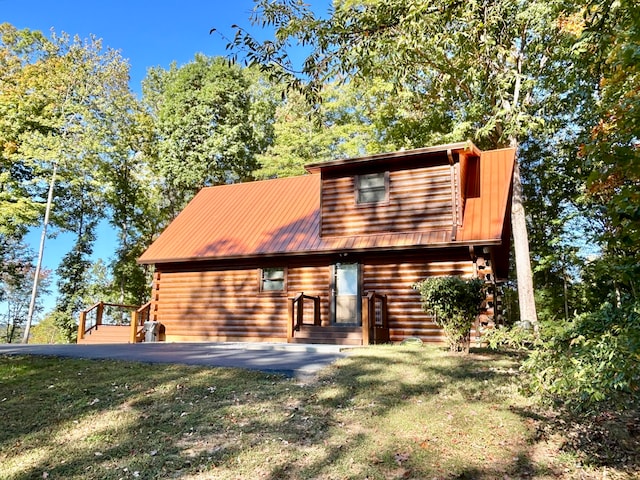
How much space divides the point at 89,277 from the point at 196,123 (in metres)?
10.4

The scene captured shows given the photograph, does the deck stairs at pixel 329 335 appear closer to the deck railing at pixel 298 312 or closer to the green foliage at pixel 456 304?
the deck railing at pixel 298 312

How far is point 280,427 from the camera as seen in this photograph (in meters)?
4.56

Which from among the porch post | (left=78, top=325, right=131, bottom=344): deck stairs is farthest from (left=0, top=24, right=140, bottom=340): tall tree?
the porch post

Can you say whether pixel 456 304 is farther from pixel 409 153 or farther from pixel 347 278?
pixel 409 153

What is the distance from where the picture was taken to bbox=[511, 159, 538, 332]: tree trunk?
14922 millimetres

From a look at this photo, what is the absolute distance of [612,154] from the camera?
347cm

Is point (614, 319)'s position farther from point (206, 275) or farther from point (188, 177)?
point (188, 177)

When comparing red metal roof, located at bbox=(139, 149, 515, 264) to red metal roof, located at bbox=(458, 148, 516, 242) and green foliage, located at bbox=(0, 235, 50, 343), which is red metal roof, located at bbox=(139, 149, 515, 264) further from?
green foliage, located at bbox=(0, 235, 50, 343)

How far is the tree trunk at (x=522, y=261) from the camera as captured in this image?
14922mm

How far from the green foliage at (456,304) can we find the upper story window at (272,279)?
19.6ft

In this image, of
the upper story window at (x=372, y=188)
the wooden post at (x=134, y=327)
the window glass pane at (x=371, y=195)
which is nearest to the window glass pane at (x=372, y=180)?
the upper story window at (x=372, y=188)

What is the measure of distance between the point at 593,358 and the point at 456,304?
220 inches

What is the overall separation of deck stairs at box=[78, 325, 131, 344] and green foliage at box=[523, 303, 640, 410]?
14.8m

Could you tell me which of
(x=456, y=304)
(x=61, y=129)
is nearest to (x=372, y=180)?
(x=456, y=304)
